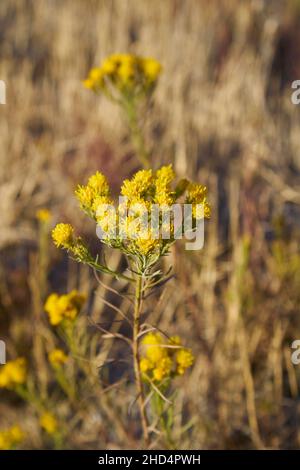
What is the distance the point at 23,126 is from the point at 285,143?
71.8 inches

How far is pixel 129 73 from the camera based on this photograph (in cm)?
169

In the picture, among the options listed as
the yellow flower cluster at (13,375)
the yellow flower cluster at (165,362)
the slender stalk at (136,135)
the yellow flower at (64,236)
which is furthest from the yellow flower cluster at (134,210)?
the yellow flower cluster at (13,375)

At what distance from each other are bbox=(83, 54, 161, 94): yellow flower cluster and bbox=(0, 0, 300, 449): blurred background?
34 cm

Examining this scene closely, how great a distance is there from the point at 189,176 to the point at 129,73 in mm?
1012

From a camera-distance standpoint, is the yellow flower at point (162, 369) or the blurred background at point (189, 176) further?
the blurred background at point (189, 176)

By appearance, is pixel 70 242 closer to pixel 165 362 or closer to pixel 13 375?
pixel 165 362

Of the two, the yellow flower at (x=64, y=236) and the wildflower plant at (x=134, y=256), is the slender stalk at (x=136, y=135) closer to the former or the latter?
the wildflower plant at (x=134, y=256)

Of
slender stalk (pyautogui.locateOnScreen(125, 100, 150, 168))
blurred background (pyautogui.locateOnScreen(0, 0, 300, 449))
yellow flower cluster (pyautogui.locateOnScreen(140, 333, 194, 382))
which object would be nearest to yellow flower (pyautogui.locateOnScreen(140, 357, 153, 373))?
yellow flower cluster (pyautogui.locateOnScreen(140, 333, 194, 382))

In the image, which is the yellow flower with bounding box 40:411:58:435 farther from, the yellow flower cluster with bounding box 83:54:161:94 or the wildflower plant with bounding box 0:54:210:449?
the yellow flower cluster with bounding box 83:54:161:94

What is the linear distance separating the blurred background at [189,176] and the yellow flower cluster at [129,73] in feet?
1.11

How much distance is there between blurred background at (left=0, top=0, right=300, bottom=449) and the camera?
190 centimetres

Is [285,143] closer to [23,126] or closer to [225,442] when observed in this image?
[23,126]

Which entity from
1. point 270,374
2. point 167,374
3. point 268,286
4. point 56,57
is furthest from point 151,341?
point 56,57

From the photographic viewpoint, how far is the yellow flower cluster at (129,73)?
169 centimetres
